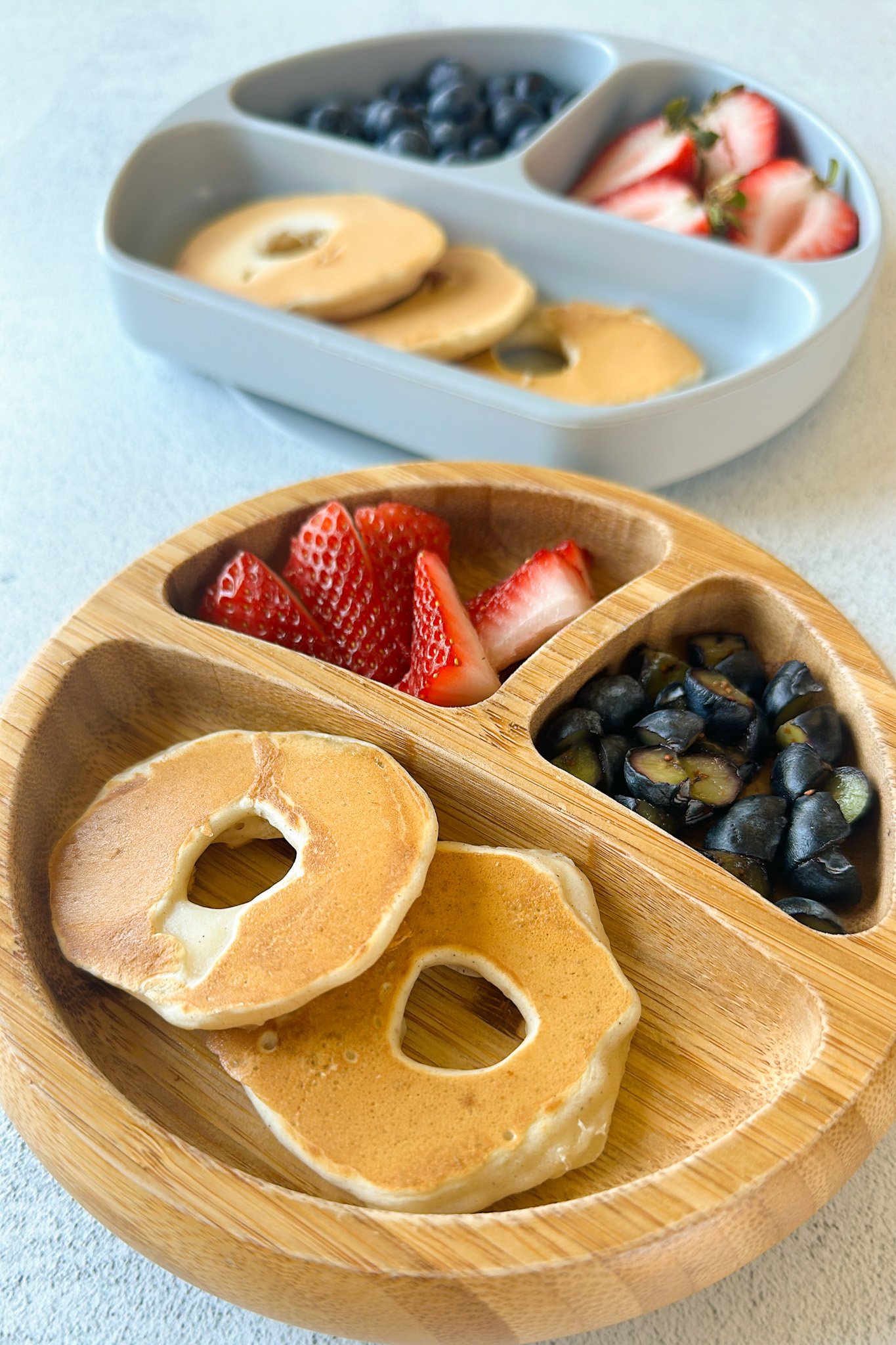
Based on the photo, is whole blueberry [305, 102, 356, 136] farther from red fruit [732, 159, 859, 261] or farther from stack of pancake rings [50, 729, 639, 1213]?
stack of pancake rings [50, 729, 639, 1213]

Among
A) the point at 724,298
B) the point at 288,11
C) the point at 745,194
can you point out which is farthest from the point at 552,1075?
the point at 288,11

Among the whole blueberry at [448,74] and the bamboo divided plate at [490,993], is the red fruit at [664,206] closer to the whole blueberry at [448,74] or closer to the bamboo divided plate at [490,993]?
the whole blueberry at [448,74]

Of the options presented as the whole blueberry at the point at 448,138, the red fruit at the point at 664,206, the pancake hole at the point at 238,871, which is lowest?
the pancake hole at the point at 238,871

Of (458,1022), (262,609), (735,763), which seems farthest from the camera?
(262,609)

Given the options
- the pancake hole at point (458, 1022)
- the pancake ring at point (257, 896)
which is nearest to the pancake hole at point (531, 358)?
the pancake ring at point (257, 896)

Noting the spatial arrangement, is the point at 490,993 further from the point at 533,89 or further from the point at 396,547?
the point at 533,89

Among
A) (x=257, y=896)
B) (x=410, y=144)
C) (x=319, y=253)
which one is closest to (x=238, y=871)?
(x=257, y=896)

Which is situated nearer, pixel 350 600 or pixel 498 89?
pixel 350 600
